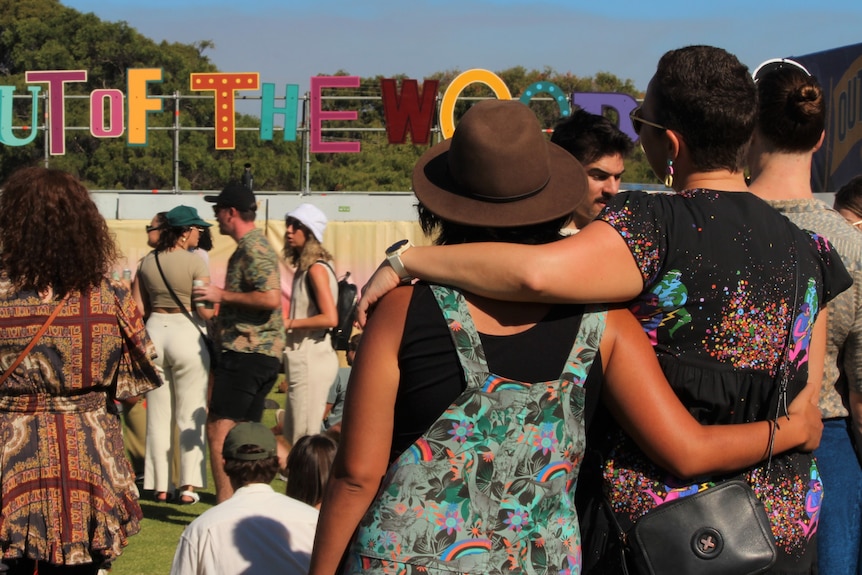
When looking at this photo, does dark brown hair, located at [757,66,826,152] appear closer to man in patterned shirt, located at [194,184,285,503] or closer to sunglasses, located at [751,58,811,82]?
sunglasses, located at [751,58,811,82]

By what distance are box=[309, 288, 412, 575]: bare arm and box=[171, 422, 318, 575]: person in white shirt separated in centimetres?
163

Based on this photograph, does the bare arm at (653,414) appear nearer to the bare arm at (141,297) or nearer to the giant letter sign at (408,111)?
the bare arm at (141,297)

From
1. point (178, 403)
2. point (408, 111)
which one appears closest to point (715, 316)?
point (178, 403)

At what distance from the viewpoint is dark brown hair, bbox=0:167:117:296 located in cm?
364

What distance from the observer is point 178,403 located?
7.04 m

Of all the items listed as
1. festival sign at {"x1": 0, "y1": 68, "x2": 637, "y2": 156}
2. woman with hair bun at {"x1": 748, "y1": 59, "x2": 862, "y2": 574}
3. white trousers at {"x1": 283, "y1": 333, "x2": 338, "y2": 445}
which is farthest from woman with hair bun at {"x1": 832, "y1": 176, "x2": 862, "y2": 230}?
festival sign at {"x1": 0, "y1": 68, "x2": 637, "y2": 156}

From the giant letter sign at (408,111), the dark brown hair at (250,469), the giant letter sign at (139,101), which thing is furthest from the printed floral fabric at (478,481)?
the giant letter sign at (139,101)

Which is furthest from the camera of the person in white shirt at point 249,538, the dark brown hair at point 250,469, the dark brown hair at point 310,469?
the dark brown hair at point 310,469

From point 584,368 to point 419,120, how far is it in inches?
768

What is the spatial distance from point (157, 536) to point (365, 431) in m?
4.83

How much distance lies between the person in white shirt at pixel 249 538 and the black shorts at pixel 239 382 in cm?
232

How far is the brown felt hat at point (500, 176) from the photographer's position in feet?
6.49

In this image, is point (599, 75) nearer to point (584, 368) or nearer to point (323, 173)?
point (323, 173)

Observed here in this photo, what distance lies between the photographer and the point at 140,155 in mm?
36656
